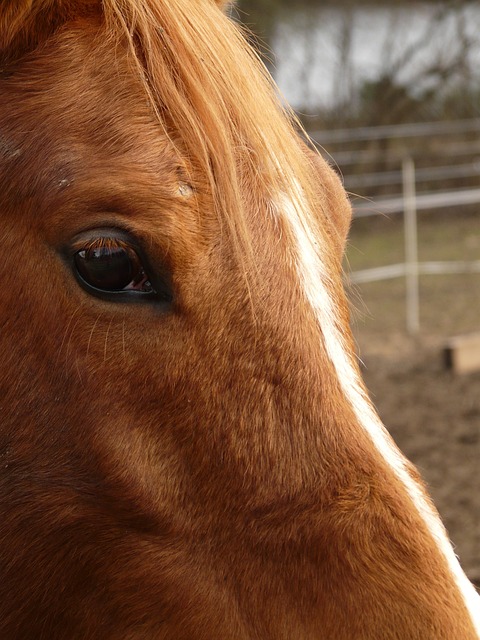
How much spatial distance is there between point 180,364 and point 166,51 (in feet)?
1.99

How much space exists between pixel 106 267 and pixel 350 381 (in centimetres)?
47

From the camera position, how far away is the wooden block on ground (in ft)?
22.4

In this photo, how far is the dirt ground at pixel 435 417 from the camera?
4531 millimetres

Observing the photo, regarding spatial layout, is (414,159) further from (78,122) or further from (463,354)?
(78,122)

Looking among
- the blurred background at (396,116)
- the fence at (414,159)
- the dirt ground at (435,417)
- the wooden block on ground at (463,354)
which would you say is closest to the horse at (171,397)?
the dirt ground at (435,417)

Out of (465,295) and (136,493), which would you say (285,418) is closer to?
(136,493)

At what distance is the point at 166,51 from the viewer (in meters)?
1.49

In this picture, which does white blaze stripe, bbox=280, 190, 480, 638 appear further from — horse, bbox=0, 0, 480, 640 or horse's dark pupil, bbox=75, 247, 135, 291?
horse's dark pupil, bbox=75, 247, 135, 291

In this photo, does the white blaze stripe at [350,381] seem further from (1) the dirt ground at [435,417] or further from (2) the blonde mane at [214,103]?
(1) the dirt ground at [435,417]

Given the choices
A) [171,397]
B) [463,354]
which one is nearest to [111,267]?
[171,397]

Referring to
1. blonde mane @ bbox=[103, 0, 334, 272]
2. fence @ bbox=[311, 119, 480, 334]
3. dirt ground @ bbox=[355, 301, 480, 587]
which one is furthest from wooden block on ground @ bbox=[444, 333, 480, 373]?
fence @ bbox=[311, 119, 480, 334]

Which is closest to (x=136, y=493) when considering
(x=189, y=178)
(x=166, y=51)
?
(x=189, y=178)

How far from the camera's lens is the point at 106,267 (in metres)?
1.33

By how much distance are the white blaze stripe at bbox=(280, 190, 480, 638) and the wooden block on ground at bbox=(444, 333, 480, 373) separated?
5642mm
